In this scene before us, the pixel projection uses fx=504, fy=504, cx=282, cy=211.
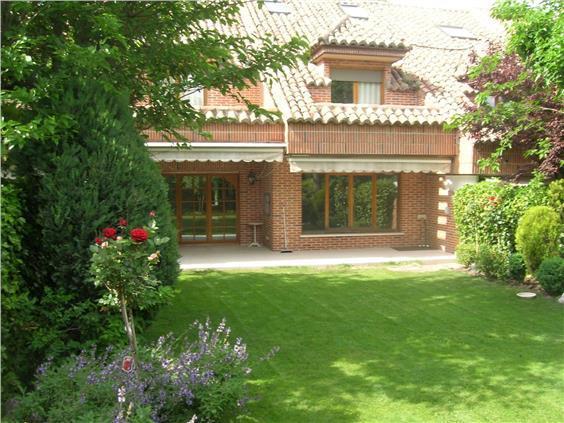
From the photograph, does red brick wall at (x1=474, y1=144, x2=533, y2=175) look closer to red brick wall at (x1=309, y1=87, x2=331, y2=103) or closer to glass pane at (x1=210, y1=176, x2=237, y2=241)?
red brick wall at (x1=309, y1=87, x2=331, y2=103)

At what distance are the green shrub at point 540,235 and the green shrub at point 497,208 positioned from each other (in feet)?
3.02

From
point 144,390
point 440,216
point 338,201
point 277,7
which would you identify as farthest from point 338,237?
point 144,390

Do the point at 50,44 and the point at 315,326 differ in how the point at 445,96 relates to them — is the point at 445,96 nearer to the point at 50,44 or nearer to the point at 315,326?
the point at 315,326

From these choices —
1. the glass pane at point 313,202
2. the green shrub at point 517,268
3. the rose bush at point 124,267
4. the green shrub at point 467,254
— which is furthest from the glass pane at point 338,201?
the rose bush at point 124,267

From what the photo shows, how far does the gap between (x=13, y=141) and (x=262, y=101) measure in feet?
47.4

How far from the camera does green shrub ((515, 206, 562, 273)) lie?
12.5m

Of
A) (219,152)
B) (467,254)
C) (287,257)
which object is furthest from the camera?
(287,257)

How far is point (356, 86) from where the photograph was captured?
19219 millimetres

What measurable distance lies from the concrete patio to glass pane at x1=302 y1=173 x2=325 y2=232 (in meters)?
1.22

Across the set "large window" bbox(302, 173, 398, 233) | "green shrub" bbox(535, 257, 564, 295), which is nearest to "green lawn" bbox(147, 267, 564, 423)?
"green shrub" bbox(535, 257, 564, 295)

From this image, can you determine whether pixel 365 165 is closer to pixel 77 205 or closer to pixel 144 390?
pixel 77 205

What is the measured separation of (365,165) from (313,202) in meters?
2.67

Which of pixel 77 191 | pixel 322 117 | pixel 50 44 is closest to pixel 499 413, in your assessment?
pixel 77 191

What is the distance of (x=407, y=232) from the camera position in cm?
2002
